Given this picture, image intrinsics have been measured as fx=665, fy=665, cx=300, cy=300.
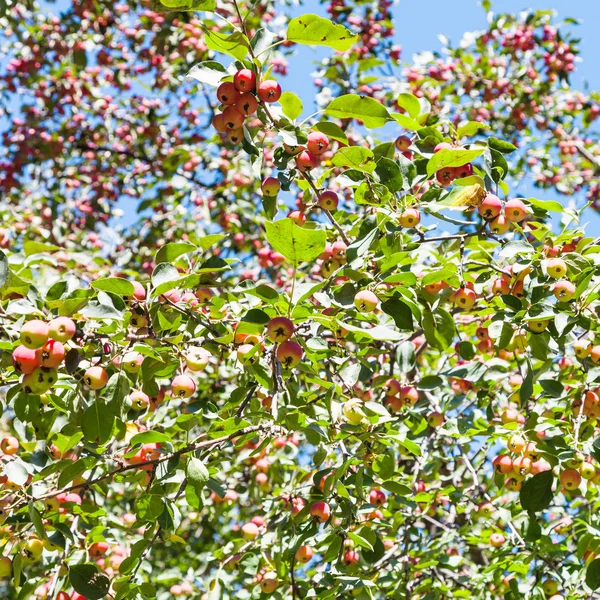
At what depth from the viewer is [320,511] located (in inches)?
84.1

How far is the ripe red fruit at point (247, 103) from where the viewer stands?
1.86 m

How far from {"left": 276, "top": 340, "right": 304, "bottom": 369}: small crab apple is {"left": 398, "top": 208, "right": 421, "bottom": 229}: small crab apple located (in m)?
0.50

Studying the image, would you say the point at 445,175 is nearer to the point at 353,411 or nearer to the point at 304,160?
the point at 304,160

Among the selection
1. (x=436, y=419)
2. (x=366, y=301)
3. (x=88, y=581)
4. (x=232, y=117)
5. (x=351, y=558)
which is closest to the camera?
(x=366, y=301)

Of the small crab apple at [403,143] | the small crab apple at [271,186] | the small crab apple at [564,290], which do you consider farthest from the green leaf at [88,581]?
the small crab apple at [403,143]

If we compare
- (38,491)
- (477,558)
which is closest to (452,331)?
(38,491)

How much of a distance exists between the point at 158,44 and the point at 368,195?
4.37m

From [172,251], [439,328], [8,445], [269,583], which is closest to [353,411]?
[439,328]

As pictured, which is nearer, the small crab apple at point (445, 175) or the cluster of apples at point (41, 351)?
the cluster of apples at point (41, 351)

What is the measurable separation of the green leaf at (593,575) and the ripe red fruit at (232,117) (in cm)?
178

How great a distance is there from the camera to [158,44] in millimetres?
5711

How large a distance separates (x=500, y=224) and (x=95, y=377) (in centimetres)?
128

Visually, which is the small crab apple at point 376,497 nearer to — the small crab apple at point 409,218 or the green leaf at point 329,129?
the small crab apple at point 409,218

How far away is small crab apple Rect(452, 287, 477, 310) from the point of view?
7.14 feet
